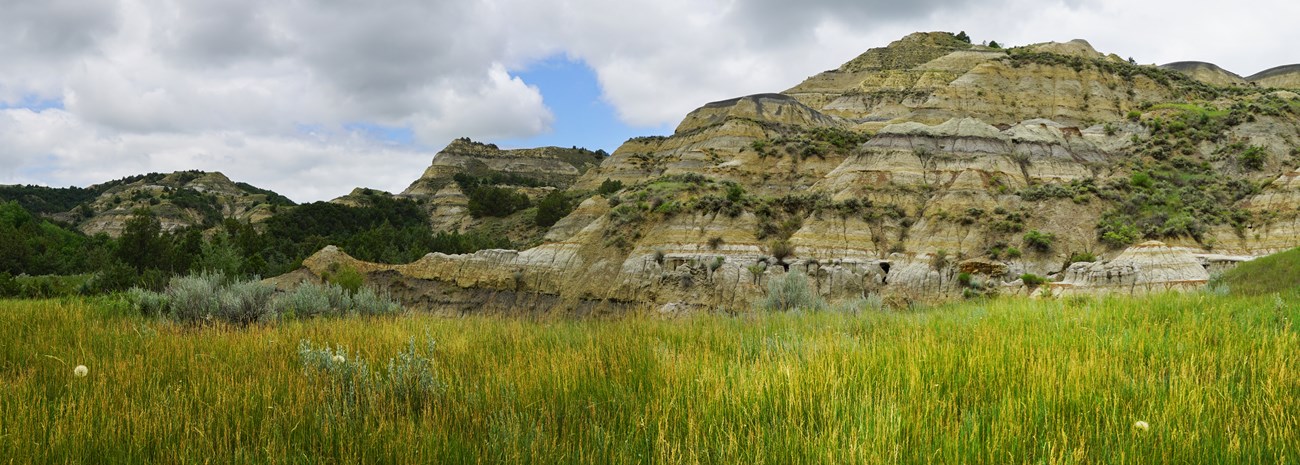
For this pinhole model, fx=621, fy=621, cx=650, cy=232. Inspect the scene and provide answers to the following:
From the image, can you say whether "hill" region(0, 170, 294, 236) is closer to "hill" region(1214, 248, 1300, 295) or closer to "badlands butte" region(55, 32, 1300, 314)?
"badlands butte" region(55, 32, 1300, 314)

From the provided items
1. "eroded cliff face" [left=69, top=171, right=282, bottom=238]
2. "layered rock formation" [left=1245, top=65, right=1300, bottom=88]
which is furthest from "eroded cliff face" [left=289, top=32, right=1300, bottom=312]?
"eroded cliff face" [left=69, top=171, right=282, bottom=238]

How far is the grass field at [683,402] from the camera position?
9.68ft

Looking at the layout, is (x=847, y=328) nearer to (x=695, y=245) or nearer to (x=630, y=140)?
(x=695, y=245)

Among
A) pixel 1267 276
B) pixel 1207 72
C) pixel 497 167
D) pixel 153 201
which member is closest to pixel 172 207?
pixel 153 201

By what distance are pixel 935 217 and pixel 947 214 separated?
0.67m

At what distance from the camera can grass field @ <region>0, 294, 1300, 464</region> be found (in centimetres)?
295

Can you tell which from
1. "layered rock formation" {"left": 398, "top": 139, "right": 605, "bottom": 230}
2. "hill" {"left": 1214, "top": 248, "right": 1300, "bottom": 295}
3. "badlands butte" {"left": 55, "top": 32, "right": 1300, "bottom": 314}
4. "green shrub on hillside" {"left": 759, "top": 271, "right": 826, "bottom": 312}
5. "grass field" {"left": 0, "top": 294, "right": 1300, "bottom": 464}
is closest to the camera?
"grass field" {"left": 0, "top": 294, "right": 1300, "bottom": 464}

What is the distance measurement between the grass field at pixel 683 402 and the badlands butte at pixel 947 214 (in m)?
17.6

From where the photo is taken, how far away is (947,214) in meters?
35.7

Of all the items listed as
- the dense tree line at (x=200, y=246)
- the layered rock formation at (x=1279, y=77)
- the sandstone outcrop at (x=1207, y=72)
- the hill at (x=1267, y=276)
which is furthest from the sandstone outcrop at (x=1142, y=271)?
the layered rock formation at (x=1279, y=77)

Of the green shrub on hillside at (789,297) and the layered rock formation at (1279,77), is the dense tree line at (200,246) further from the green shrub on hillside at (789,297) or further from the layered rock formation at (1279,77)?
the layered rock formation at (1279,77)

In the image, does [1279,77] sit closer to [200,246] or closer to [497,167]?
[497,167]

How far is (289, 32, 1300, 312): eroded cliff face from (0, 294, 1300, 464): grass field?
19.2 metres

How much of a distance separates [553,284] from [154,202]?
9496cm
